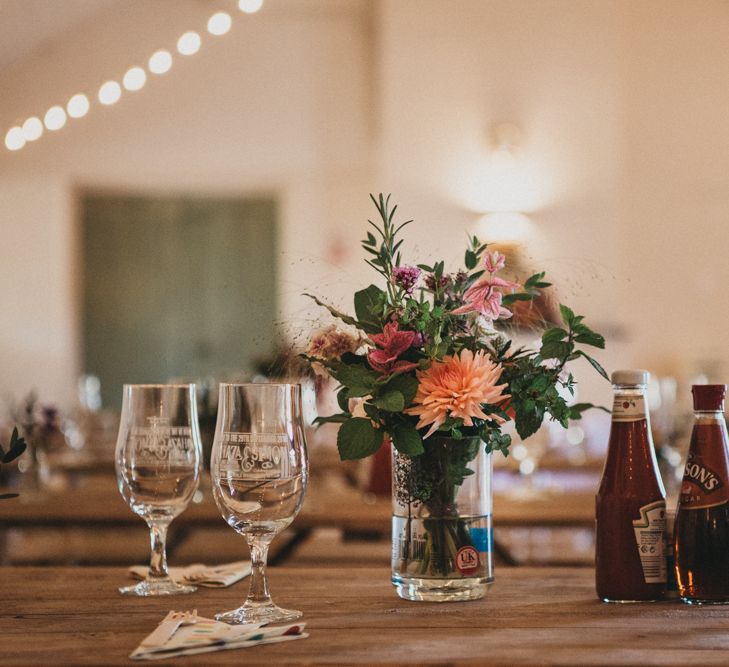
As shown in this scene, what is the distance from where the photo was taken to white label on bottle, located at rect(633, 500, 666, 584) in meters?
1.15

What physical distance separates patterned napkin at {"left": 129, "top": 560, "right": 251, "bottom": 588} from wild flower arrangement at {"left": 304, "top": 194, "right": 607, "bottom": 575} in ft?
0.97

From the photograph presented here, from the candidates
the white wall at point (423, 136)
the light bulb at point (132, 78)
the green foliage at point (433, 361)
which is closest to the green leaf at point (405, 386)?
the green foliage at point (433, 361)

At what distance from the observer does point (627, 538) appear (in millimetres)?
1157

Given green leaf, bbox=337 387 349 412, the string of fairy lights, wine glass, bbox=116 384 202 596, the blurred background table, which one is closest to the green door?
the string of fairy lights

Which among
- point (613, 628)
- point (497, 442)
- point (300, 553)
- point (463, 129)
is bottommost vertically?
point (300, 553)

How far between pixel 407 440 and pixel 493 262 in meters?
0.22

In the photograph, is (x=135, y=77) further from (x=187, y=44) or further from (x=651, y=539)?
(x=651, y=539)

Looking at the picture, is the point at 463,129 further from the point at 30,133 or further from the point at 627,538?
the point at 627,538

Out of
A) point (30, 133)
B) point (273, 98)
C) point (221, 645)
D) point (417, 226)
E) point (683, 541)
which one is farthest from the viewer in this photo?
point (273, 98)

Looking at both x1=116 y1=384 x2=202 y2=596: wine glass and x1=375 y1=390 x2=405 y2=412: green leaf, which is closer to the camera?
x1=375 y1=390 x2=405 y2=412: green leaf

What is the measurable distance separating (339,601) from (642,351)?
561cm

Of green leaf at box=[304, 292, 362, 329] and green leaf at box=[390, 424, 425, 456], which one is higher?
green leaf at box=[304, 292, 362, 329]

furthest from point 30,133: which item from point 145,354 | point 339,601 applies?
point 339,601

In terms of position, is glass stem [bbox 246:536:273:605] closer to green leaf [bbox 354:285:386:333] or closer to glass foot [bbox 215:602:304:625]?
glass foot [bbox 215:602:304:625]
